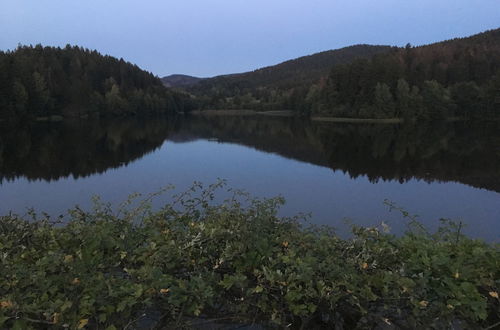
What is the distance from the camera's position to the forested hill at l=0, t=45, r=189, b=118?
85750 millimetres

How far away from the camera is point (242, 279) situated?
353 centimetres

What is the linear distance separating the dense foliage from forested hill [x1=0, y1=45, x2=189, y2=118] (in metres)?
91.1

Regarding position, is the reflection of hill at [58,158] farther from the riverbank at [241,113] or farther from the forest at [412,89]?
the riverbank at [241,113]

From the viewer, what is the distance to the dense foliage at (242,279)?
3.36 metres

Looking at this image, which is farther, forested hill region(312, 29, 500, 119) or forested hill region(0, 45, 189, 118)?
forested hill region(312, 29, 500, 119)

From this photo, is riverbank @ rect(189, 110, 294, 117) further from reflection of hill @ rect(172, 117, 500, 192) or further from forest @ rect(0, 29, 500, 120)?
reflection of hill @ rect(172, 117, 500, 192)

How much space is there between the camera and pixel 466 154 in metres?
40.6

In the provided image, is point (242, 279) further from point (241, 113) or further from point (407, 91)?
point (241, 113)

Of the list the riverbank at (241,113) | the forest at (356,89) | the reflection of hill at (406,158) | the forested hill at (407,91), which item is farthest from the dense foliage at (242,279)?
the riverbank at (241,113)

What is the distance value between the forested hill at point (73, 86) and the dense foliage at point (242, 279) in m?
91.1

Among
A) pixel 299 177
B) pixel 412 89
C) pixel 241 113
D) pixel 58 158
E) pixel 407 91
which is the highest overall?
pixel 412 89

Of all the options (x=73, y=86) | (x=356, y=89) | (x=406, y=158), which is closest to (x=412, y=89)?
(x=356, y=89)

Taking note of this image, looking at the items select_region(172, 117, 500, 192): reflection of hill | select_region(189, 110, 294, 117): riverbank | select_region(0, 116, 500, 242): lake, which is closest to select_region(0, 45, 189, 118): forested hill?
select_region(189, 110, 294, 117): riverbank

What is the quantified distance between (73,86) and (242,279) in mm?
123454
